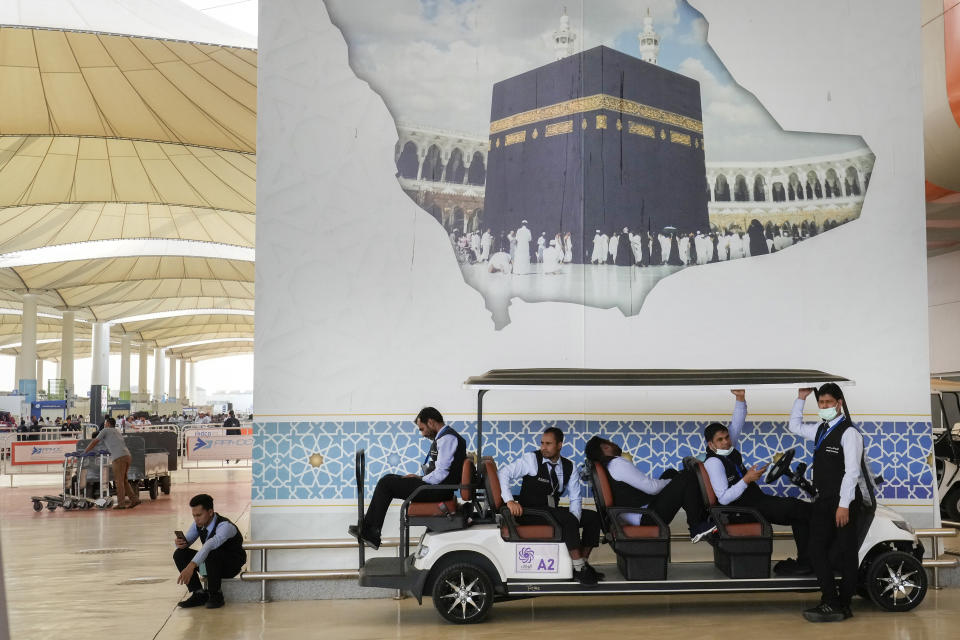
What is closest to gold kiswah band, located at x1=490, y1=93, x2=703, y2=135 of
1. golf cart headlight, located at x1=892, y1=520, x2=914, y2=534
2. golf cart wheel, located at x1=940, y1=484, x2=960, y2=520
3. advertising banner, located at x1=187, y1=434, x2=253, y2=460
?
golf cart headlight, located at x1=892, y1=520, x2=914, y2=534

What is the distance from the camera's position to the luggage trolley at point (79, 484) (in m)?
17.2

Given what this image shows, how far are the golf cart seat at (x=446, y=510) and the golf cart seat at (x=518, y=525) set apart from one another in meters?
0.21

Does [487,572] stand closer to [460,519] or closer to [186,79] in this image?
[460,519]

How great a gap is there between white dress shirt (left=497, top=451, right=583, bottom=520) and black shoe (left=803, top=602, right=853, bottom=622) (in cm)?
195

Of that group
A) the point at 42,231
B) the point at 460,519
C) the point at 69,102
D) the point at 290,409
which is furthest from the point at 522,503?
the point at 42,231

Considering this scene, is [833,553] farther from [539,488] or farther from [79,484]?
[79,484]

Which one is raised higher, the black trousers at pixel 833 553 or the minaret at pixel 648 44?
the minaret at pixel 648 44

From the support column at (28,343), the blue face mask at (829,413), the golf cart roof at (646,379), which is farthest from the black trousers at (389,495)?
the support column at (28,343)

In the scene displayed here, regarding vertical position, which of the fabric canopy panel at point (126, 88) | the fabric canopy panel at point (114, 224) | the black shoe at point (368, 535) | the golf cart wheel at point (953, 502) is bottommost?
the golf cart wheel at point (953, 502)

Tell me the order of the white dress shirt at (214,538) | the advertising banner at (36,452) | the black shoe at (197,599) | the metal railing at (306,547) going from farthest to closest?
the advertising banner at (36,452) < the metal railing at (306,547) < the black shoe at (197,599) < the white dress shirt at (214,538)

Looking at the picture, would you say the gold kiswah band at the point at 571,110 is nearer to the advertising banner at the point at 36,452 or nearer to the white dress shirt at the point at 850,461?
the white dress shirt at the point at 850,461

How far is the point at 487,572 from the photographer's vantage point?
7246mm

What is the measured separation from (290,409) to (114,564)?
382 centimetres

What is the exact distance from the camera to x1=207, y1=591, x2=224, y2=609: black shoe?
808 cm
